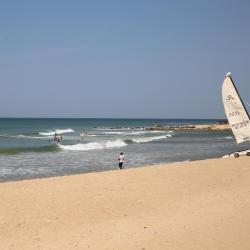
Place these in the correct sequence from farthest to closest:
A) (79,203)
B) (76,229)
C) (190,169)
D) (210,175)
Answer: (190,169) < (210,175) < (79,203) < (76,229)

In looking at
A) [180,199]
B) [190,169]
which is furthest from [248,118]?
[180,199]

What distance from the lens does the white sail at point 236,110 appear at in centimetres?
2331

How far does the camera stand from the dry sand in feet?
28.5

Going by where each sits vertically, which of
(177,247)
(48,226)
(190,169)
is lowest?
(177,247)

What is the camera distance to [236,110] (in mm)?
23562

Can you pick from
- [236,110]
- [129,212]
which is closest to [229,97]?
[236,110]

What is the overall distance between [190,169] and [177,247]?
10.7 meters

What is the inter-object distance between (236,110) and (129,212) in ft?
46.6

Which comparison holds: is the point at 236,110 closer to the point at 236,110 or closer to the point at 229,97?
the point at 236,110

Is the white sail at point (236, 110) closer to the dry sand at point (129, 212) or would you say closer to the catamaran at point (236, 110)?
the catamaran at point (236, 110)

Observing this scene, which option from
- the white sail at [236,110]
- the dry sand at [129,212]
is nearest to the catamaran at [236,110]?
the white sail at [236,110]

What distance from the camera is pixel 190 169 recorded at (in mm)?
18750

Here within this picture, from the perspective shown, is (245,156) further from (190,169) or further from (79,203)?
(79,203)

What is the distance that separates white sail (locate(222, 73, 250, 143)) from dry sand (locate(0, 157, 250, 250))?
6674 millimetres
